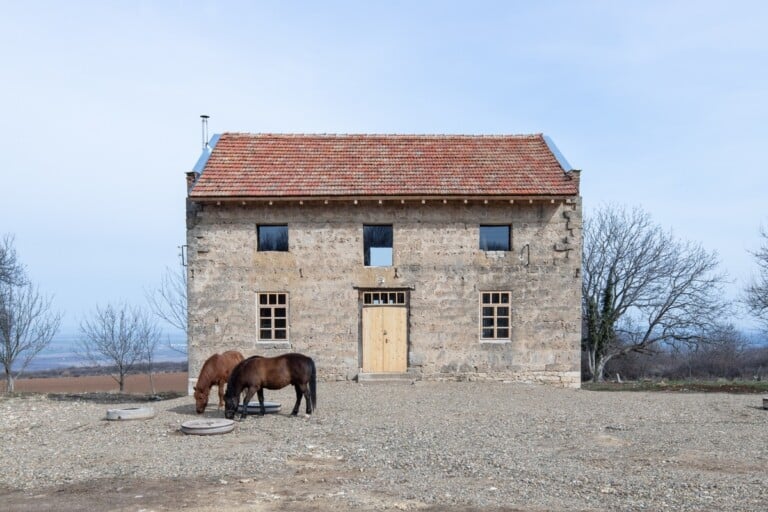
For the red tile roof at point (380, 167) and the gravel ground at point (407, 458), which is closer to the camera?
the gravel ground at point (407, 458)

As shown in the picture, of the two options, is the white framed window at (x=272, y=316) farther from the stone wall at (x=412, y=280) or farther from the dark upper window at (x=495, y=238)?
the dark upper window at (x=495, y=238)

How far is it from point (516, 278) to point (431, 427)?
7.71 metres

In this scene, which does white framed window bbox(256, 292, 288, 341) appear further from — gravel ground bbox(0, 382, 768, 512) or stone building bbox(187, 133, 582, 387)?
gravel ground bbox(0, 382, 768, 512)

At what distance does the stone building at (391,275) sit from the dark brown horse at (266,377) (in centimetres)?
544

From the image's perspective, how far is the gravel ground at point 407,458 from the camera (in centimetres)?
724

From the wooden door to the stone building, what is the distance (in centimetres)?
3

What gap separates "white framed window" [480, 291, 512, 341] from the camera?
714 inches

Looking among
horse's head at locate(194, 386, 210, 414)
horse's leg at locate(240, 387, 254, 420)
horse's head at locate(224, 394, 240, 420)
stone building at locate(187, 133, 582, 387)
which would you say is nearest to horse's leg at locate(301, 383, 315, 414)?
horse's leg at locate(240, 387, 254, 420)

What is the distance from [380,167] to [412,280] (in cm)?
367

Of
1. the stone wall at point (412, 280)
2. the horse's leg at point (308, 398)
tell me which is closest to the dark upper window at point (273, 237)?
the stone wall at point (412, 280)

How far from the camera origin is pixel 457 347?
1805 centimetres

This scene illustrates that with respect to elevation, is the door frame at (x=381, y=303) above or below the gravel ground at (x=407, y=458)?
above

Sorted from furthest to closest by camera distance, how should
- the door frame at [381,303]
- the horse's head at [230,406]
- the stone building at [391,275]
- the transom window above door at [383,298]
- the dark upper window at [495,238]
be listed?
the dark upper window at [495,238] → the transom window above door at [383,298] → the door frame at [381,303] → the stone building at [391,275] → the horse's head at [230,406]

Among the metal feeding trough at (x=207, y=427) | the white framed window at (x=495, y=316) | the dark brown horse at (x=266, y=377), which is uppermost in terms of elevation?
the white framed window at (x=495, y=316)
